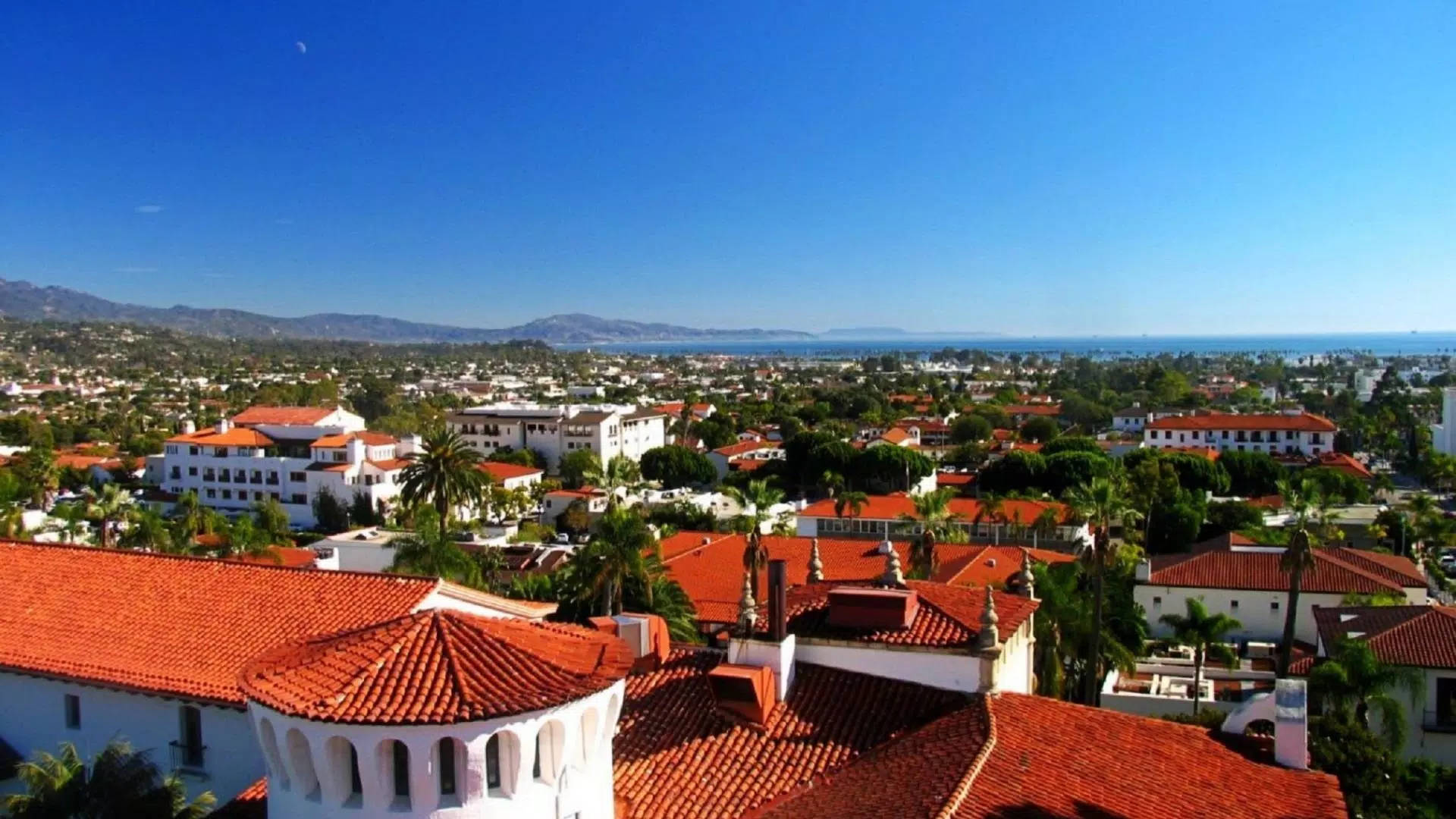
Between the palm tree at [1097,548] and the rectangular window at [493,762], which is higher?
the rectangular window at [493,762]

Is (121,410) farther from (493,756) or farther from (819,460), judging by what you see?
(493,756)

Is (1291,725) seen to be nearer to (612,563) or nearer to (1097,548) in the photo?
(1097,548)

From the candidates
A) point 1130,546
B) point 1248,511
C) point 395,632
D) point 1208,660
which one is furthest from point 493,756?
point 1248,511

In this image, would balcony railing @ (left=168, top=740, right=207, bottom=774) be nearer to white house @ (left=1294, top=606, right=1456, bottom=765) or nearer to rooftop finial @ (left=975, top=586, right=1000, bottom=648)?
rooftop finial @ (left=975, top=586, right=1000, bottom=648)

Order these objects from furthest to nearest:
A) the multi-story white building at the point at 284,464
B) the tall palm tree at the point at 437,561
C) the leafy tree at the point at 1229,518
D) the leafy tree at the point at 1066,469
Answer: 1. the multi-story white building at the point at 284,464
2. the leafy tree at the point at 1066,469
3. the leafy tree at the point at 1229,518
4. the tall palm tree at the point at 437,561

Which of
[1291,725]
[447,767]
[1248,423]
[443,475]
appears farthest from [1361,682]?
[1248,423]

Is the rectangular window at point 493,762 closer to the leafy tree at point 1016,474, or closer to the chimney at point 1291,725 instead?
the chimney at point 1291,725

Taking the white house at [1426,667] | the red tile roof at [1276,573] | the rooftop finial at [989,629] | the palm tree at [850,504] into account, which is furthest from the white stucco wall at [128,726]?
the palm tree at [850,504]
